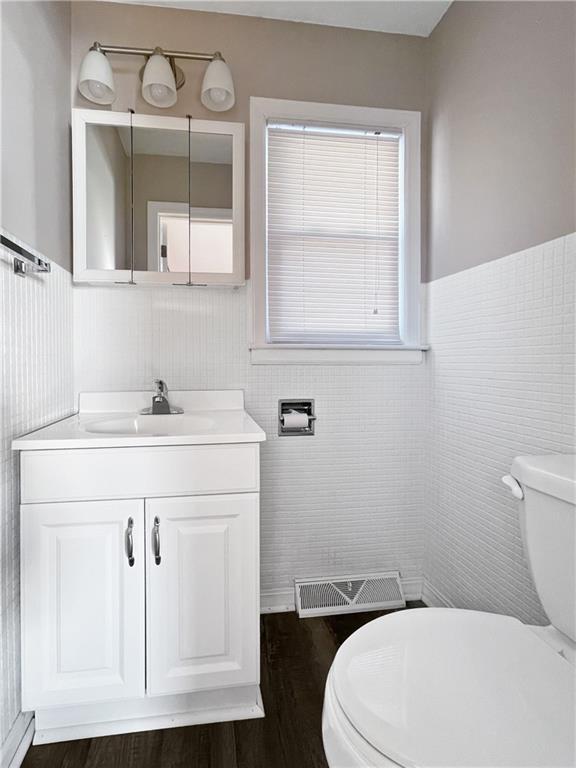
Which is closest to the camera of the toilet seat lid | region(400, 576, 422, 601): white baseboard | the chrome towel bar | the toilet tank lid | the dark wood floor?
the toilet seat lid

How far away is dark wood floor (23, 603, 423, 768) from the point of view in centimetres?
119

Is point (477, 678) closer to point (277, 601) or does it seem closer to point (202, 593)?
point (202, 593)

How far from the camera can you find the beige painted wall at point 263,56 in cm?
174

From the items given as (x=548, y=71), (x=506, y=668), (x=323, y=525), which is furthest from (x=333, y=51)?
(x=506, y=668)

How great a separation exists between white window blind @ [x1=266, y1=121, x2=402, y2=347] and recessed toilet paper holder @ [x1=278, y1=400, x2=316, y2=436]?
260 millimetres

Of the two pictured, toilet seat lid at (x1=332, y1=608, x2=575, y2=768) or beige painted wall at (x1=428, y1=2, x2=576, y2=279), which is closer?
toilet seat lid at (x1=332, y1=608, x2=575, y2=768)

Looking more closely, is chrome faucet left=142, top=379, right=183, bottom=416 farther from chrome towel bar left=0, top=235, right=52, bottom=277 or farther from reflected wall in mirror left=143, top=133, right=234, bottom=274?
chrome towel bar left=0, top=235, right=52, bottom=277

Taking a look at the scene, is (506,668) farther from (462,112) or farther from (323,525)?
(462,112)

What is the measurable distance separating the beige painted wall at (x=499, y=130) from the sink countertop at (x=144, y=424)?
1020 millimetres

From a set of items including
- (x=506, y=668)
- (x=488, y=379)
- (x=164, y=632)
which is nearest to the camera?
(x=506, y=668)

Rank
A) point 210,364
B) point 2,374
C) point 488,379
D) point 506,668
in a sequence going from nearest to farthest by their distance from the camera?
point 506,668, point 2,374, point 488,379, point 210,364

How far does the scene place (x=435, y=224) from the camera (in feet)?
6.33

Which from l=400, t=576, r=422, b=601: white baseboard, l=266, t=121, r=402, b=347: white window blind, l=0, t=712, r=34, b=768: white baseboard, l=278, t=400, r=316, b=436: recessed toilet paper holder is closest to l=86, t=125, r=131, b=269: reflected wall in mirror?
l=266, t=121, r=402, b=347: white window blind

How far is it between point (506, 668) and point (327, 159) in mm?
1866
